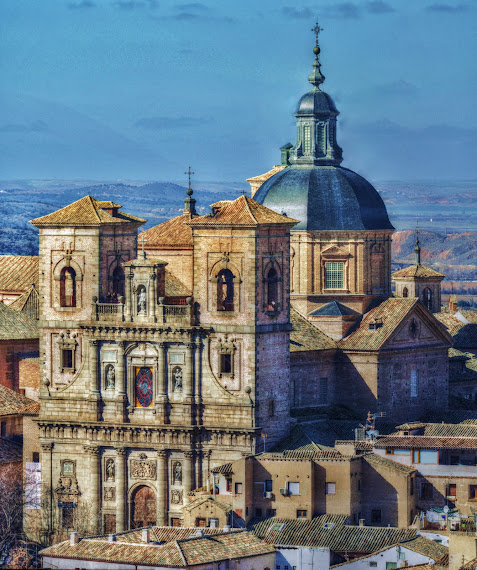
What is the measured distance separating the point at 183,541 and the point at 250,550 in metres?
3.04

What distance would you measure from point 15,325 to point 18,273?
637 cm

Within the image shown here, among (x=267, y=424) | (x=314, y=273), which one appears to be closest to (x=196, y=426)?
(x=267, y=424)

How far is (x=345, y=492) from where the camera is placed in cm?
10819

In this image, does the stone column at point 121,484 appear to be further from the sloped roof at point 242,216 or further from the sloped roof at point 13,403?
the sloped roof at point 242,216

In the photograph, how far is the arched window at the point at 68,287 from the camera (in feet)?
385

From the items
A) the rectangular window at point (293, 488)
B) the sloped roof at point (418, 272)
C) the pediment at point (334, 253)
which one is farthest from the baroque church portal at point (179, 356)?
the sloped roof at point (418, 272)

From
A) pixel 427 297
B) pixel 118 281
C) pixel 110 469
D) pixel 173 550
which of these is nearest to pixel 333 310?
pixel 118 281

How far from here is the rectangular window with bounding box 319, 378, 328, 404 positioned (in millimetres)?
120625

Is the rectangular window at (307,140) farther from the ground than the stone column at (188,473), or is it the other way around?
the rectangular window at (307,140)

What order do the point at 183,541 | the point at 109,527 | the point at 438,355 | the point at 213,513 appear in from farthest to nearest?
the point at 438,355
the point at 109,527
the point at 213,513
the point at 183,541

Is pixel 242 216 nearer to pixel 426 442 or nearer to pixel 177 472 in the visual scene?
pixel 177 472

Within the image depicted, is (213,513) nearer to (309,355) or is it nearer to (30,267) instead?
(309,355)

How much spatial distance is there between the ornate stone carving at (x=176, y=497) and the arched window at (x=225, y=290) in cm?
842

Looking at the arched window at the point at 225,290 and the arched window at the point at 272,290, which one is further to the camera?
the arched window at the point at 272,290
